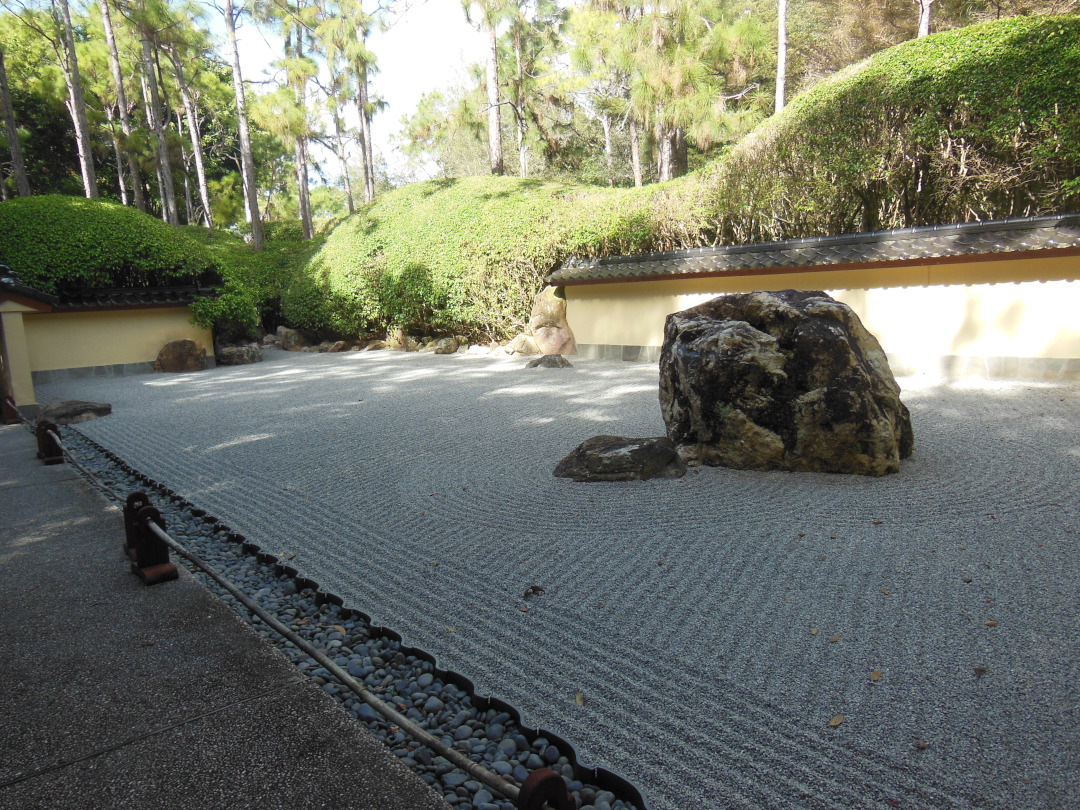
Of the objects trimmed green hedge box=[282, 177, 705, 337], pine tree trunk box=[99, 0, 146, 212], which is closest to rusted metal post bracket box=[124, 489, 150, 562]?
trimmed green hedge box=[282, 177, 705, 337]

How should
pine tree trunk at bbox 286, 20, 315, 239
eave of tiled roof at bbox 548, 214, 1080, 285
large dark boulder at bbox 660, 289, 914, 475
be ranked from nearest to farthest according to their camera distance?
large dark boulder at bbox 660, 289, 914, 475
eave of tiled roof at bbox 548, 214, 1080, 285
pine tree trunk at bbox 286, 20, 315, 239

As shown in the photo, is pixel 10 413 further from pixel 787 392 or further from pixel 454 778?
pixel 787 392

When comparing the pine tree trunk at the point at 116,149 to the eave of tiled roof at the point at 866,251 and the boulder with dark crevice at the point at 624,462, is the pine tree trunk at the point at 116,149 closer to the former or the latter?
the eave of tiled roof at the point at 866,251

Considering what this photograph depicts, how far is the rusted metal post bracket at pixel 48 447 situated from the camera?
14.8ft

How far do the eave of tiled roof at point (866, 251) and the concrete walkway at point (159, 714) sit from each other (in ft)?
22.8

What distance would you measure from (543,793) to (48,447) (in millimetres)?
4892

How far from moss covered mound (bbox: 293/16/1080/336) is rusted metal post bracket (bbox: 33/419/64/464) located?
7.66 metres

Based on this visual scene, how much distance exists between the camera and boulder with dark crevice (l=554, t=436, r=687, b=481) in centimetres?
387

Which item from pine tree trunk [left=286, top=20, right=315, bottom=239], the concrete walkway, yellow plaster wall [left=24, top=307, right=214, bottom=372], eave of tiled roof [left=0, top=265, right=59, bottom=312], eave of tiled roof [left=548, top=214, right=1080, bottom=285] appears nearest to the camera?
the concrete walkway

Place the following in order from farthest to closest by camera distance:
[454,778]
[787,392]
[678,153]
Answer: [678,153]
[787,392]
[454,778]

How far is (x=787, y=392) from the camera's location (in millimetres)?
3779

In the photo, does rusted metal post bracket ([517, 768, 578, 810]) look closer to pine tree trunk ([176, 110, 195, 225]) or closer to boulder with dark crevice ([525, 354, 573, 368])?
boulder with dark crevice ([525, 354, 573, 368])

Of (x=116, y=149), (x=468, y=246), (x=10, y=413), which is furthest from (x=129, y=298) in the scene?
(x=116, y=149)

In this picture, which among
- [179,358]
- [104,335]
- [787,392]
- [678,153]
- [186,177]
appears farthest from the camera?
[186,177]
